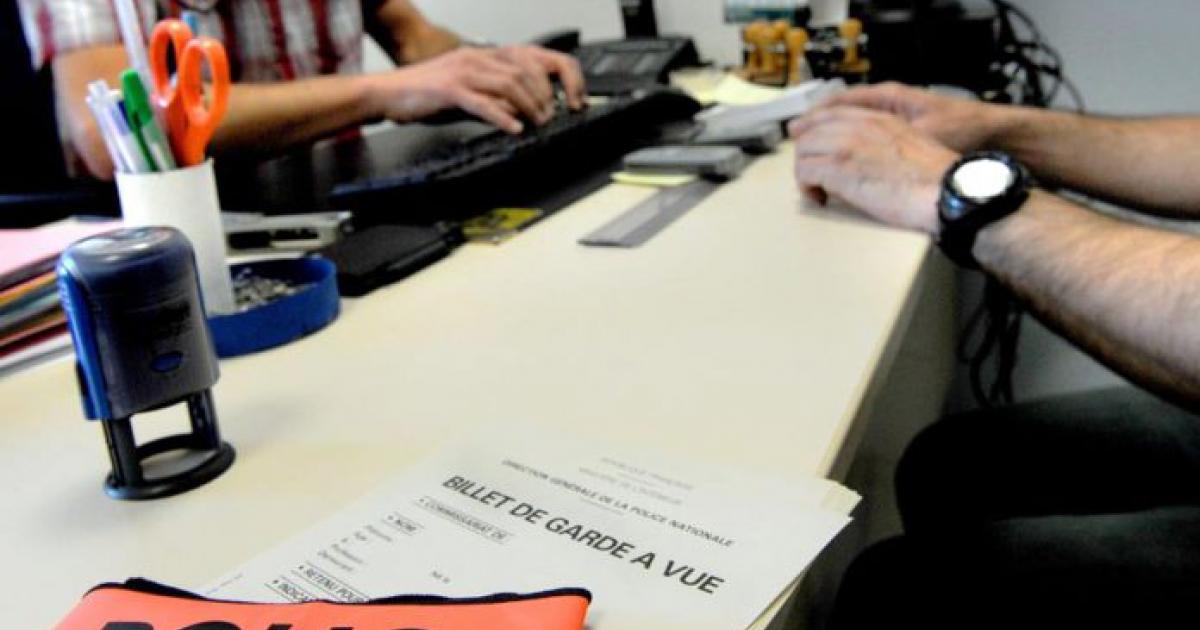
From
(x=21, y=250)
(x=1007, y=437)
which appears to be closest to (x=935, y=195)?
(x=1007, y=437)

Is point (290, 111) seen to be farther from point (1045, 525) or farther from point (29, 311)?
point (1045, 525)

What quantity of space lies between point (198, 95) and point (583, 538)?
417mm

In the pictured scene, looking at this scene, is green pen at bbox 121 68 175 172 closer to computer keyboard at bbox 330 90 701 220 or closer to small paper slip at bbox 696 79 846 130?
computer keyboard at bbox 330 90 701 220

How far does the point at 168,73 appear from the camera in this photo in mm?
696

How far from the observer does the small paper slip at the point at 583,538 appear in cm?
42

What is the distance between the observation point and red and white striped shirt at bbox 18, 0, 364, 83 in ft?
4.06

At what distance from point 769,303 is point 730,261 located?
0.11m

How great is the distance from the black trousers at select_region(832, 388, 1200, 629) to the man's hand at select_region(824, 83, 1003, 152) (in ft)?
0.96

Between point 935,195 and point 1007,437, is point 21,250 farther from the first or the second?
point 1007,437

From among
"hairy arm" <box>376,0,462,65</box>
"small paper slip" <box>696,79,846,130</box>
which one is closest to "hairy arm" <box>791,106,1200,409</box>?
"small paper slip" <box>696,79,846,130</box>

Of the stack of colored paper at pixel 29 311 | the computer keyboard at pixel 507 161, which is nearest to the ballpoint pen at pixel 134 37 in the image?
the stack of colored paper at pixel 29 311

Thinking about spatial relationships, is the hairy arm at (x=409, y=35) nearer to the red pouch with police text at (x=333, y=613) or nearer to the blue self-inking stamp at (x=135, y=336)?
the blue self-inking stamp at (x=135, y=336)

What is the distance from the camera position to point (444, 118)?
1354 mm

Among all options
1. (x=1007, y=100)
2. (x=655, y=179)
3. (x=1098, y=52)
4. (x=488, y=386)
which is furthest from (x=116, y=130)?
(x=1098, y=52)
